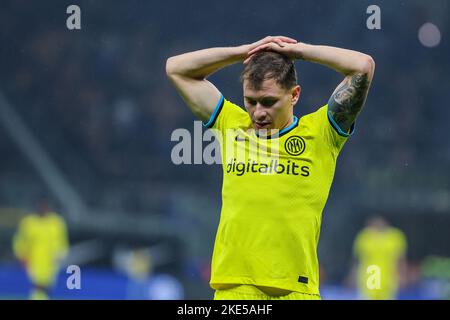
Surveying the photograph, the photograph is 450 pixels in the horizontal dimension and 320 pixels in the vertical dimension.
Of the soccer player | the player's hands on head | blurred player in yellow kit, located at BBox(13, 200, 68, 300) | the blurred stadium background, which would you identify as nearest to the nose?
the soccer player

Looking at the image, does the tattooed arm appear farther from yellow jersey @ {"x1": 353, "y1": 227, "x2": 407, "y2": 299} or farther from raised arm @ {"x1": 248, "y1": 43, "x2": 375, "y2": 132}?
yellow jersey @ {"x1": 353, "y1": 227, "x2": 407, "y2": 299}

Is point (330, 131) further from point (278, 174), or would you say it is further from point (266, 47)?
point (266, 47)

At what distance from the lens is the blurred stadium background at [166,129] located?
1581 cm

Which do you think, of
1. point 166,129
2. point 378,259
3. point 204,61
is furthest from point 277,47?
point 166,129

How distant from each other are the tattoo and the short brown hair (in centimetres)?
22

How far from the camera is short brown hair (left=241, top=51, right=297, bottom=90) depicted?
12.7ft

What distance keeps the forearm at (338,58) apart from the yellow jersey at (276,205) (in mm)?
234

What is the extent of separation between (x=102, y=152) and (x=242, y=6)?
4.23m

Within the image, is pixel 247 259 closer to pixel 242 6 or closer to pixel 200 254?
pixel 200 254

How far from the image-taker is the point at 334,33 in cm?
1781

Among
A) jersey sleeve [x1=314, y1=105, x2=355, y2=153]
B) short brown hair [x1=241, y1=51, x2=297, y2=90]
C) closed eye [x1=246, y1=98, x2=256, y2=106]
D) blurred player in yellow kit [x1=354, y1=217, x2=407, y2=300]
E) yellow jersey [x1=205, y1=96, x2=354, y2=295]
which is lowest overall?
Result: yellow jersey [x1=205, y1=96, x2=354, y2=295]

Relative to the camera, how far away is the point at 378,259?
14.8 meters

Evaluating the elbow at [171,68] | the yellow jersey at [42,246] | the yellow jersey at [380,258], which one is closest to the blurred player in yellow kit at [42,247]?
the yellow jersey at [42,246]
